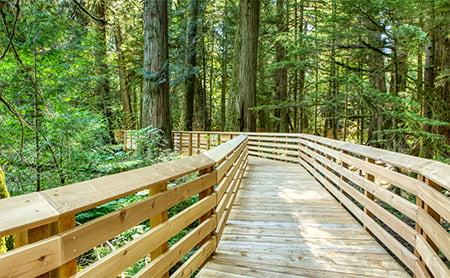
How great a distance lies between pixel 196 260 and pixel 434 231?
1.83m

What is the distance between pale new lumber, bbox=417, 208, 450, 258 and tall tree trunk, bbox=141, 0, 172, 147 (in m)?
6.49

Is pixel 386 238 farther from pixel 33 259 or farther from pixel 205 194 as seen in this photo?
pixel 33 259

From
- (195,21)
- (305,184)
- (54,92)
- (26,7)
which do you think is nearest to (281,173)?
(305,184)

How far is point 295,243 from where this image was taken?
2.78 meters

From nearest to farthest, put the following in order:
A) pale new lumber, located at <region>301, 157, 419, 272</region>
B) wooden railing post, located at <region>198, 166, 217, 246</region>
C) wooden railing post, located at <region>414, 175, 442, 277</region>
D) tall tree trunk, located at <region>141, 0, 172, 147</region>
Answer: wooden railing post, located at <region>414, 175, 442, 277</region>
pale new lumber, located at <region>301, 157, 419, 272</region>
wooden railing post, located at <region>198, 166, 217, 246</region>
tall tree trunk, located at <region>141, 0, 172, 147</region>

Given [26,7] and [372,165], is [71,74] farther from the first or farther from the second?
[372,165]

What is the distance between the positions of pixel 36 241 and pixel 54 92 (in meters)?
4.19

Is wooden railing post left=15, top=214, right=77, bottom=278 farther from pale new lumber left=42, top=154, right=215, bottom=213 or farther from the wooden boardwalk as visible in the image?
the wooden boardwalk

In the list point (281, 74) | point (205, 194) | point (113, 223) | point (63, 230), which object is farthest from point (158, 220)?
point (281, 74)

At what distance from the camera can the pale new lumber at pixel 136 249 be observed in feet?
3.64

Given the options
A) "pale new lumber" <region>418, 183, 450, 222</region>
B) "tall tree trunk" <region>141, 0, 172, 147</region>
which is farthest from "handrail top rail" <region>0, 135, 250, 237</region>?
"tall tree trunk" <region>141, 0, 172, 147</region>

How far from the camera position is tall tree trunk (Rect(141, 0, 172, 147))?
707 centimetres

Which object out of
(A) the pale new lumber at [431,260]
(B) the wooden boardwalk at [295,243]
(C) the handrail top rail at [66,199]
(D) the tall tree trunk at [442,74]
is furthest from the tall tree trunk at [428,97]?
(C) the handrail top rail at [66,199]

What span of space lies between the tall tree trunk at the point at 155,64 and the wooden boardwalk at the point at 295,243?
404cm
